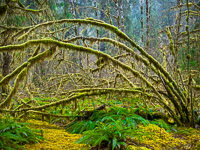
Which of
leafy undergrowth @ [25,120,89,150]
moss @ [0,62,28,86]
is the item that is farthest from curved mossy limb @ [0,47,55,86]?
leafy undergrowth @ [25,120,89,150]

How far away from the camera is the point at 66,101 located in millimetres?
4320

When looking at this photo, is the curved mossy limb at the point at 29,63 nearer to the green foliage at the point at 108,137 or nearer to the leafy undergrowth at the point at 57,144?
the leafy undergrowth at the point at 57,144

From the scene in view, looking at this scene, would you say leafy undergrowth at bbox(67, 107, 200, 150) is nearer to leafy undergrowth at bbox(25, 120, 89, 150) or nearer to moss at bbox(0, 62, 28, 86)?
leafy undergrowth at bbox(25, 120, 89, 150)

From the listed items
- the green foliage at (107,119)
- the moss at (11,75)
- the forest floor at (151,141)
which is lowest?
the forest floor at (151,141)

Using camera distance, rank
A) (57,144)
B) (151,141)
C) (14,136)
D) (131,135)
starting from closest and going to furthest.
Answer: (14,136) → (131,135) → (57,144) → (151,141)

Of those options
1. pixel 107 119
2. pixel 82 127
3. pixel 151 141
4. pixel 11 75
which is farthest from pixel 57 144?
pixel 151 141

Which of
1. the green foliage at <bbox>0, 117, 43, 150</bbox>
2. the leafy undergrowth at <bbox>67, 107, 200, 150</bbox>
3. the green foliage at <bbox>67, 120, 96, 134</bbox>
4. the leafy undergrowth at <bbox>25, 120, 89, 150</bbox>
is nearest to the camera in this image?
the green foliage at <bbox>0, 117, 43, 150</bbox>

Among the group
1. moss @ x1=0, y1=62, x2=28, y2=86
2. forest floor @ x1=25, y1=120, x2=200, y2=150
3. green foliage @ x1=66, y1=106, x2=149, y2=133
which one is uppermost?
moss @ x1=0, y1=62, x2=28, y2=86

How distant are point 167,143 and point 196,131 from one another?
1.07 m

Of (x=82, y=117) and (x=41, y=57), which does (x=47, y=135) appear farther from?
(x=41, y=57)

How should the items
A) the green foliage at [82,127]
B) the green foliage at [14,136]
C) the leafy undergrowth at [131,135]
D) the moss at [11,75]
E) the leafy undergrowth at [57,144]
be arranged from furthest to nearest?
1. the green foliage at [82,127]
2. the moss at [11,75]
3. the leafy undergrowth at [57,144]
4. the leafy undergrowth at [131,135]
5. the green foliage at [14,136]

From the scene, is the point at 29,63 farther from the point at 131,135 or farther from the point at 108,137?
the point at 131,135

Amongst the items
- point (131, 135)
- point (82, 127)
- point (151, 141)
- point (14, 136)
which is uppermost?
point (14, 136)

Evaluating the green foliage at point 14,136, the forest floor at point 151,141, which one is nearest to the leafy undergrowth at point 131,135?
the forest floor at point 151,141
